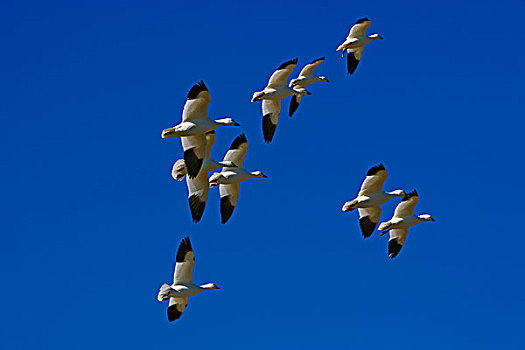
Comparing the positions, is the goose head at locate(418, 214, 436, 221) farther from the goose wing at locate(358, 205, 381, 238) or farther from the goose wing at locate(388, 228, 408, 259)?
the goose wing at locate(358, 205, 381, 238)

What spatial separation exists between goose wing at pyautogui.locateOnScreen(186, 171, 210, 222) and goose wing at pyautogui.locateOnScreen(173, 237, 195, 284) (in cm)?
98

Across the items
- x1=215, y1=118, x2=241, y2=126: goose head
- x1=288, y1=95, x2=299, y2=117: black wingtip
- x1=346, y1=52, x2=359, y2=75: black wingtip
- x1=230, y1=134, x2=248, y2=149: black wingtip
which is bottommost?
x1=215, y1=118, x2=241, y2=126: goose head

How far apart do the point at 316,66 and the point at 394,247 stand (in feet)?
17.6

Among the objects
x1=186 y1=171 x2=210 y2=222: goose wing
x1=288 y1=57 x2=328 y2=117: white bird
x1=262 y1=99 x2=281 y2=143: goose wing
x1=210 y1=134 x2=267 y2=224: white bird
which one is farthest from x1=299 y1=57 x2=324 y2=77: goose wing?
x1=186 y1=171 x2=210 y2=222: goose wing

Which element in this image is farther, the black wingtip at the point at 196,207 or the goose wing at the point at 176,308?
the goose wing at the point at 176,308

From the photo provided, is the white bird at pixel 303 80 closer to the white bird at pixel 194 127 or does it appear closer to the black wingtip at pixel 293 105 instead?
the black wingtip at pixel 293 105

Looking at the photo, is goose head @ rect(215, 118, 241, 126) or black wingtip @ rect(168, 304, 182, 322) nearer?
goose head @ rect(215, 118, 241, 126)

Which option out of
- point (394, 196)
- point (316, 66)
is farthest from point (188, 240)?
point (316, 66)

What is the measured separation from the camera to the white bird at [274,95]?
25219mm

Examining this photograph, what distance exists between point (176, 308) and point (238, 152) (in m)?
3.78

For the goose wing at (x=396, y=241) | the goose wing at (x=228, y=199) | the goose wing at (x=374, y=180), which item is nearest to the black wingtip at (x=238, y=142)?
the goose wing at (x=228, y=199)

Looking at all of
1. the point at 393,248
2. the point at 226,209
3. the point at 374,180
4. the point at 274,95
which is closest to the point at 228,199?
the point at 226,209

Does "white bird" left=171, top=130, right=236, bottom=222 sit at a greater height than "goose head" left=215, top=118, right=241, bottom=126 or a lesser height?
lesser

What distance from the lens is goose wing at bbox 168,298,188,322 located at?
23359mm
